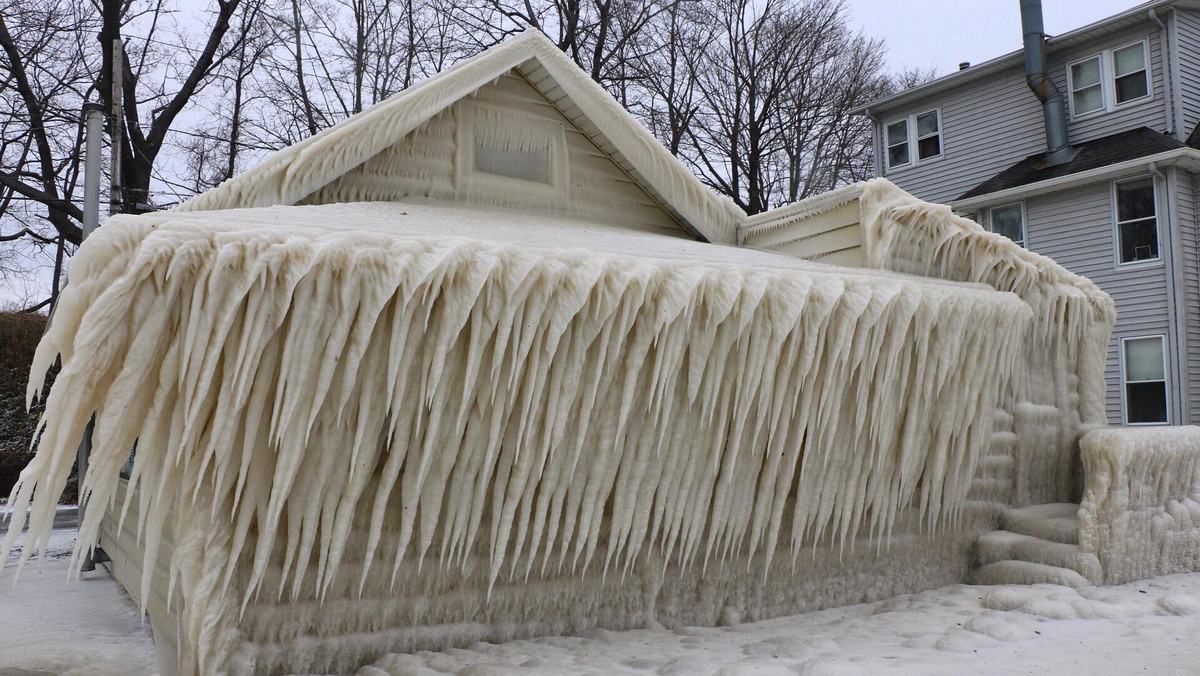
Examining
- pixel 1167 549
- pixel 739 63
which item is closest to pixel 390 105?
pixel 1167 549

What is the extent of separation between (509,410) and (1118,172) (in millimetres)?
12877

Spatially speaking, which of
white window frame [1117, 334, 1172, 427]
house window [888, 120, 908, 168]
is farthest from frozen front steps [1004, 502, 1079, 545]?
house window [888, 120, 908, 168]

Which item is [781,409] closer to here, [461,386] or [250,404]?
[461,386]

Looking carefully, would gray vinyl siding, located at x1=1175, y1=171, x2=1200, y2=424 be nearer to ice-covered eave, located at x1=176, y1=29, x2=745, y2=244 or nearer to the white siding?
ice-covered eave, located at x1=176, y1=29, x2=745, y2=244

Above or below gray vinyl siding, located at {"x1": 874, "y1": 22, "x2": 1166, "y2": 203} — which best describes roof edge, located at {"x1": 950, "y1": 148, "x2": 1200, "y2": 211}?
below

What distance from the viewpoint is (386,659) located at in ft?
11.1

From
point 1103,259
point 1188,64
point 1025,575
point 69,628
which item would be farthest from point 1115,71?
point 69,628

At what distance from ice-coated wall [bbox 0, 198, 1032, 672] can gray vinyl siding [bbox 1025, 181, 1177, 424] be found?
950 centimetres

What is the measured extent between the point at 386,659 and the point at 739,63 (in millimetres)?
17395

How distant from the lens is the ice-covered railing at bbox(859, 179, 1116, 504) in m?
5.51

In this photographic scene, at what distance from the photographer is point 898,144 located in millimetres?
16688

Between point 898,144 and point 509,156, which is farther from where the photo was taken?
point 898,144

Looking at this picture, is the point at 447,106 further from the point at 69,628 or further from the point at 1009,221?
the point at 1009,221

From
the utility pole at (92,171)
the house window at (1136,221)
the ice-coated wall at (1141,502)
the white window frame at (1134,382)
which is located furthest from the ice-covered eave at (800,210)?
the house window at (1136,221)
